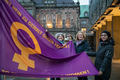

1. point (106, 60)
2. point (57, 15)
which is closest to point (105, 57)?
point (106, 60)

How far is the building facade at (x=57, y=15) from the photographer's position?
3828 cm

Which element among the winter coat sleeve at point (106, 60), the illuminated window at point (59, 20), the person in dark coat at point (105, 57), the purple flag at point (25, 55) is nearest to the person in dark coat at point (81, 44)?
the purple flag at point (25, 55)

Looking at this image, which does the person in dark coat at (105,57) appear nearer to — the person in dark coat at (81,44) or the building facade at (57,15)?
the person in dark coat at (81,44)

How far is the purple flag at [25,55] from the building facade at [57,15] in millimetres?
34433

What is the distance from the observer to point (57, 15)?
3881 centimetres

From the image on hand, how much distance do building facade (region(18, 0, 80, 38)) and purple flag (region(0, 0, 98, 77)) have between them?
113 feet

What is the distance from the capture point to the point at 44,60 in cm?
356

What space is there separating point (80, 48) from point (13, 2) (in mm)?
2494

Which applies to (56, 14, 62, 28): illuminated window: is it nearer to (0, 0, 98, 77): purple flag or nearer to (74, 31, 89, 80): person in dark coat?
(74, 31, 89, 80): person in dark coat

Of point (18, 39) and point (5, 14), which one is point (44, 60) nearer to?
point (18, 39)

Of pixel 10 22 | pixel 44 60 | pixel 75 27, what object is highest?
pixel 75 27

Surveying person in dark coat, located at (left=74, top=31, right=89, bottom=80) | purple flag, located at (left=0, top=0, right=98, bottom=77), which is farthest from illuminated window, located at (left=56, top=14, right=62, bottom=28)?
purple flag, located at (left=0, top=0, right=98, bottom=77)

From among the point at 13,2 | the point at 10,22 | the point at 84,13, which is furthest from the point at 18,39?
the point at 84,13

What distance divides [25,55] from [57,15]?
119 ft
